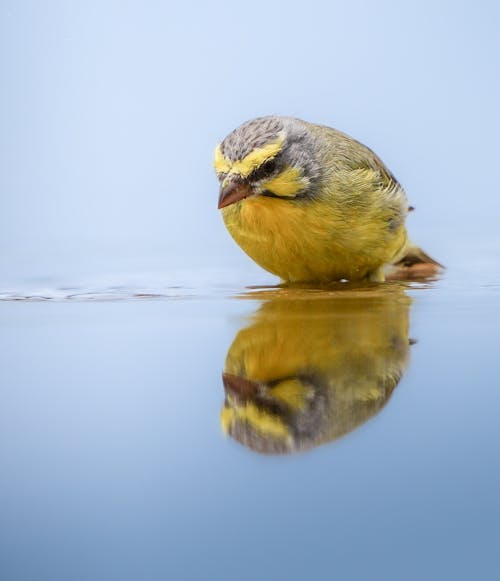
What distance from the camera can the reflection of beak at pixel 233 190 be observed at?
484 cm

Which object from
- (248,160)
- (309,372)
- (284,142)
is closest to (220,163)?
(248,160)

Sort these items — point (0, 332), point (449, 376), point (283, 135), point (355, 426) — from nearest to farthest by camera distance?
point (355, 426) → point (449, 376) → point (0, 332) → point (283, 135)

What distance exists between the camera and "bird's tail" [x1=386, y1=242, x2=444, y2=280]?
267 inches

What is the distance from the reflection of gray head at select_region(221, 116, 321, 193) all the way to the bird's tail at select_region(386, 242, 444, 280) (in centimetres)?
165

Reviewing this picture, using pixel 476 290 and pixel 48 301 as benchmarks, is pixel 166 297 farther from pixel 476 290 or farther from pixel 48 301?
pixel 476 290

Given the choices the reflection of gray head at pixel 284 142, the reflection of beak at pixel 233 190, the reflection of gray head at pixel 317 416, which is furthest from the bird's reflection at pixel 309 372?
the reflection of gray head at pixel 284 142

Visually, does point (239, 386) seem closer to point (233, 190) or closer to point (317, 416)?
point (317, 416)

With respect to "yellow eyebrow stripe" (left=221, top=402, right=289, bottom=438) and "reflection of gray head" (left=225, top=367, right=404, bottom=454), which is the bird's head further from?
"yellow eyebrow stripe" (left=221, top=402, right=289, bottom=438)

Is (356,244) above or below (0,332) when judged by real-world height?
above

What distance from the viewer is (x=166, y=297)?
17.1 feet

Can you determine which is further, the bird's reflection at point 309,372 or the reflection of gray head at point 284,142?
the reflection of gray head at point 284,142

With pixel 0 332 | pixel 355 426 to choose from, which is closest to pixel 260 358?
pixel 355 426

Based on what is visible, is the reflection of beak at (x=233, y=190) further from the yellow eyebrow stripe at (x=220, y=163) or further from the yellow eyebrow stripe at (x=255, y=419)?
the yellow eyebrow stripe at (x=255, y=419)

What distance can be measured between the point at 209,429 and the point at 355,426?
34 cm
